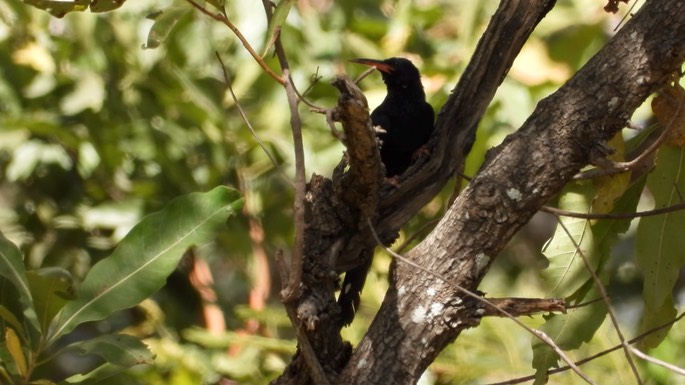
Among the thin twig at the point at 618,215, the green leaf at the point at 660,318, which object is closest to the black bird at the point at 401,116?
the thin twig at the point at 618,215

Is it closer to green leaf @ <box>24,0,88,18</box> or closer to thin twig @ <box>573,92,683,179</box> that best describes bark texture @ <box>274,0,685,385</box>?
thin twig @ <box>573,92,683,179</box>

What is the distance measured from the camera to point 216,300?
16.2ft

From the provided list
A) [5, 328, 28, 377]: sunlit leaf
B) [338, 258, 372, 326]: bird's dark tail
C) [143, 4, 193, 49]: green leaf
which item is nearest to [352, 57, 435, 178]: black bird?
[338, 258, 372, 326]: bird's dark tail

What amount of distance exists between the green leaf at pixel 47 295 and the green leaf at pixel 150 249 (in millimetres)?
33

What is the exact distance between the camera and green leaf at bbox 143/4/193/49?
7.49ft

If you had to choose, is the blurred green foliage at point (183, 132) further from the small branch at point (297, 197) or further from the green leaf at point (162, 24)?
the small branch at point (297, 197)

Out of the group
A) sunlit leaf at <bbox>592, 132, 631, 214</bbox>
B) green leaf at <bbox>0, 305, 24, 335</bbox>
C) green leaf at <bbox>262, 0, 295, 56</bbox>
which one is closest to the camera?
green leaf at <bbox>262, 0, 295, 56</bbox>

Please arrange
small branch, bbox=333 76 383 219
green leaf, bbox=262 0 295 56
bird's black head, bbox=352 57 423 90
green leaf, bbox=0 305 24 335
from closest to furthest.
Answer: small branch, bbox=333 76 383 219, green leaf, bbox=262 0 295 56, green leaf, bbox=0 305 24 335, bird's black head, bbox=352 57 423 90

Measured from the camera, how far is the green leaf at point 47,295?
251cm

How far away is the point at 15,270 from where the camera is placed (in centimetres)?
246

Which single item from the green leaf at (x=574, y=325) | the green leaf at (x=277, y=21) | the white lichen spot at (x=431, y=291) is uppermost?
the green leaf at (x=277, y=21)

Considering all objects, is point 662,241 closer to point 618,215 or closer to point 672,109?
point 618,215

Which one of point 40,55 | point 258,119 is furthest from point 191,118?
point 40,55

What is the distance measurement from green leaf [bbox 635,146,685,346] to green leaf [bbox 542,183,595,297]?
13 cm
